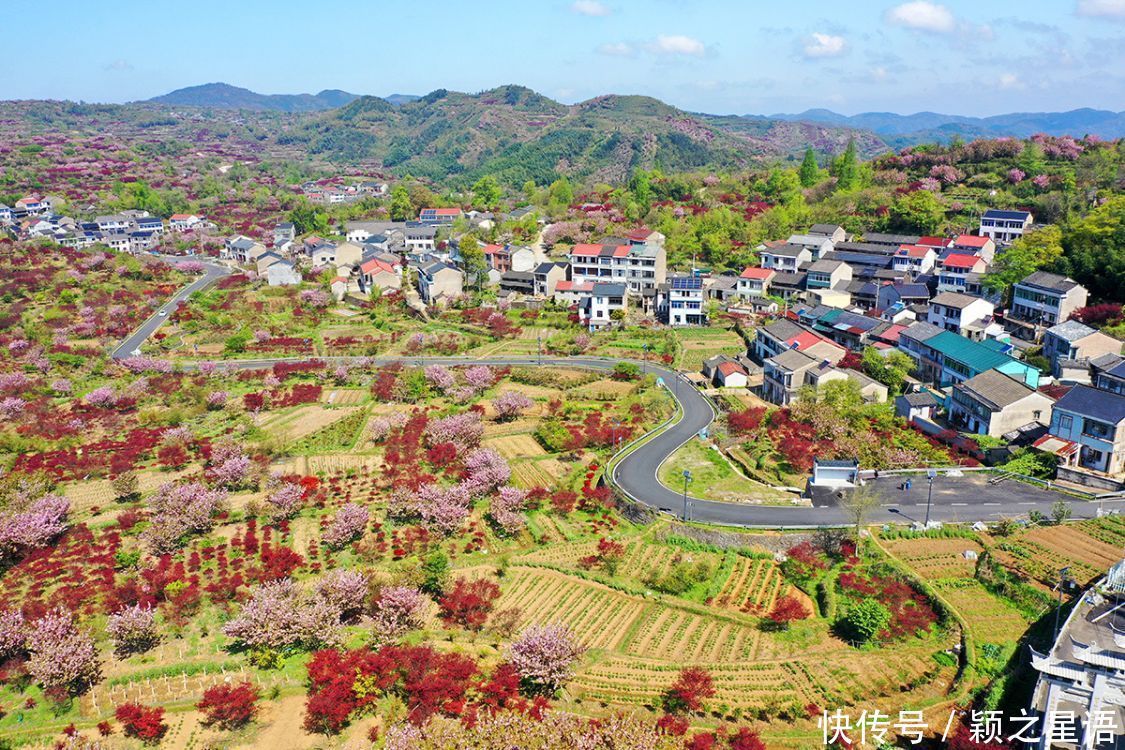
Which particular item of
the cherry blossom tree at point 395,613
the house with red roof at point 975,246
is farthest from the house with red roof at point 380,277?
the house with red roof at point 975,246

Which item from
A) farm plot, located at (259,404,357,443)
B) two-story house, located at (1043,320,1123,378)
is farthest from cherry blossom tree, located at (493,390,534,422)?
two-story house, located at (1043,320,1123,378)

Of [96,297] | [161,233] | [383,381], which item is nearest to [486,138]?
[161,233]

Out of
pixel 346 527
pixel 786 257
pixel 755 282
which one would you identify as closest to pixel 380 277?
Result: pixel 755 282

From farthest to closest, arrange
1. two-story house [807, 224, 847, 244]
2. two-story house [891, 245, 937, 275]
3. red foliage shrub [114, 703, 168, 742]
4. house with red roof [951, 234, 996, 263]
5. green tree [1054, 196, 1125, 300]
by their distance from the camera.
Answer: two-story house [807, 224, 847, 244] → two-story house [891, 245, 937, 275] → house with red roof [951, 234, 996, 263] → green tree [1054, 196, 1125, 300] → red foliage shrub [114, 703, 168, 742]

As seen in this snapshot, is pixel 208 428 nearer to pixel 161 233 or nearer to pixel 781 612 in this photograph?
pixel 781 612

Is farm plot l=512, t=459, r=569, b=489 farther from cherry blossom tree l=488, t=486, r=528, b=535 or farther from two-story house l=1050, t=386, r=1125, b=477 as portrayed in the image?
two-story house l=1050, t=386, r=1125, b=477

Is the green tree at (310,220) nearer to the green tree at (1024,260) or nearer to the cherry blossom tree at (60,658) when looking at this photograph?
the green tree at (1024,260)
